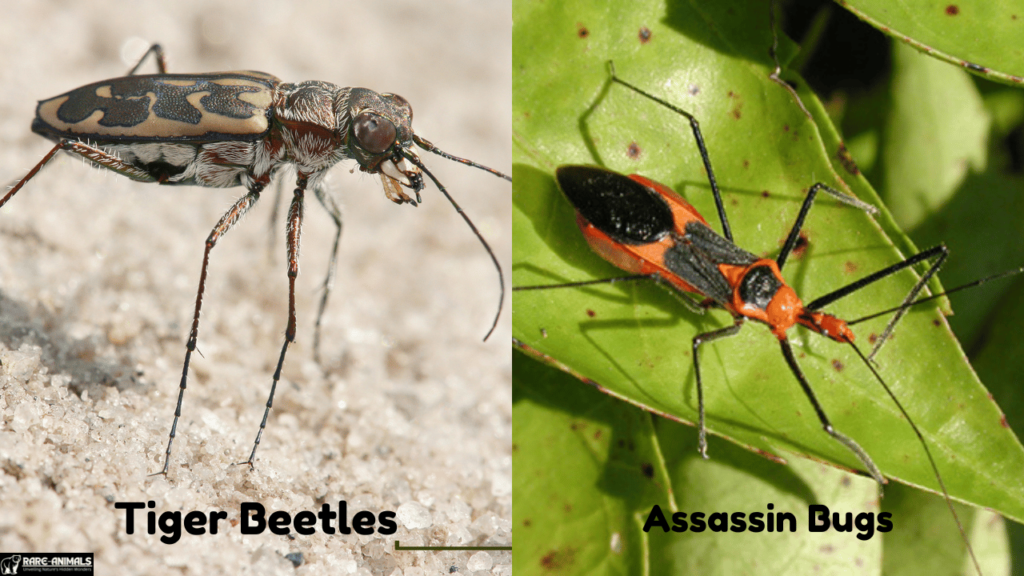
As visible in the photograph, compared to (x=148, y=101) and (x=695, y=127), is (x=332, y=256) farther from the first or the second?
(x=695, y=127)

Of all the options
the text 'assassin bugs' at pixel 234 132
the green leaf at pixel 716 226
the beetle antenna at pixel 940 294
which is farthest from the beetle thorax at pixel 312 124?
the beetle antenna at pixel 940 294

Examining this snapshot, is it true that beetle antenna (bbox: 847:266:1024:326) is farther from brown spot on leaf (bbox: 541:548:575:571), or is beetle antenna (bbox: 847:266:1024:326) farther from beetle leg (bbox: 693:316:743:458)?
brown spot on leaf (bbox: 541:548:575:571)

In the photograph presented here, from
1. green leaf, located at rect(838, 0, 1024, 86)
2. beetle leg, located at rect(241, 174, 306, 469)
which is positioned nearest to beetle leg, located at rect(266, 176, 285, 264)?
beetle leg, located at rect(241, 174, 306, 469)

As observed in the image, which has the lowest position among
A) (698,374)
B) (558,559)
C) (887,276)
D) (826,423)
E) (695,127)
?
(558,559)

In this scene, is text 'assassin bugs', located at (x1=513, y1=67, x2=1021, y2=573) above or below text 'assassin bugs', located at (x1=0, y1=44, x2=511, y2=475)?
below

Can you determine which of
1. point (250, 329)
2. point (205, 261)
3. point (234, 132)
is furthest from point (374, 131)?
point (250, 329)

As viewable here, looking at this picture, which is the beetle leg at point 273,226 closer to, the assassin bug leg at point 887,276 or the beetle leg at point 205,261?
the beetle leg at point 205,261

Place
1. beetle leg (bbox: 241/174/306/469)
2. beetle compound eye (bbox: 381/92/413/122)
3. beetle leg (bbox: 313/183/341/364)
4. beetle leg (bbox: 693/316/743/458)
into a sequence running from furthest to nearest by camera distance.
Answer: beetle leg (bbox: 313/183/341/364), beetle compound eye (bbox: 381/92/413/122), beetle leg (bbox: 241/174/306/469), beetle leg (bbox: 693/316/743/458)

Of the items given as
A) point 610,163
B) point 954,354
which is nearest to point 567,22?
point 610,163

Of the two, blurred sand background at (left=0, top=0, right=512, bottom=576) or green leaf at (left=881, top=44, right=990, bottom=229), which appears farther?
green leaf at (left=881, top=44, right=990, bottom=229)
